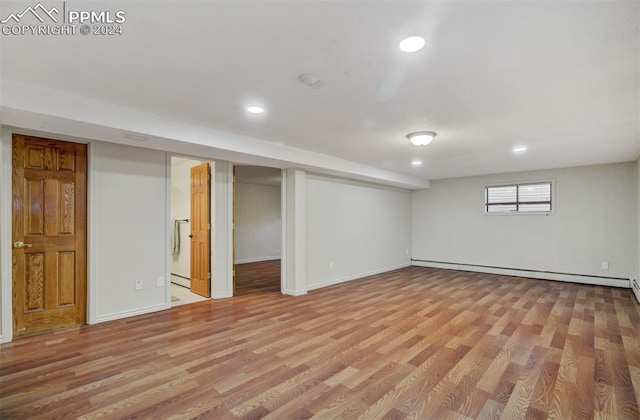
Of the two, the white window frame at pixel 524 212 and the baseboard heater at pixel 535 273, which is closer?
the baseboard heater at pixel 535 273

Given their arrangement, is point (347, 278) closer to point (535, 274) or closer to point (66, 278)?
point (535, 274)

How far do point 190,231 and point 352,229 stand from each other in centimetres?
313

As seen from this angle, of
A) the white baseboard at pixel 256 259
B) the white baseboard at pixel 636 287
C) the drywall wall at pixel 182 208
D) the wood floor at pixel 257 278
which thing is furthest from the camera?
the white baseboard at pixel 256 259

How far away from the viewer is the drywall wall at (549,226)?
219 inches

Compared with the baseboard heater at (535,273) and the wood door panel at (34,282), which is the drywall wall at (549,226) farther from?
the wood door panel at (34,282)

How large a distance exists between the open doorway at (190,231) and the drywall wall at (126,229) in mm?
699

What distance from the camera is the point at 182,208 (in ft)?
19.7

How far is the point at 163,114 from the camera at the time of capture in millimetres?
3146

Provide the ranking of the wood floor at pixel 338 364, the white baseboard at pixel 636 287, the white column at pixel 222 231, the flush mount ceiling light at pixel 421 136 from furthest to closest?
the white column at pixel 222 231, the white baseboard at pixel 636 287, the flush mount ceiling light at pixel 421 136, the wood floor at pixel 338 364

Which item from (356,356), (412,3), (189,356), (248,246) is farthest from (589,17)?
(248,246)

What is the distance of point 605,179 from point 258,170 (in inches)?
275

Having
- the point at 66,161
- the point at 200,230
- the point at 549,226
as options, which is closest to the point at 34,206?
the point at 66,161

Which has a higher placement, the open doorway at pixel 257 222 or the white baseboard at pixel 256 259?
the open doorway at pixel 257 222

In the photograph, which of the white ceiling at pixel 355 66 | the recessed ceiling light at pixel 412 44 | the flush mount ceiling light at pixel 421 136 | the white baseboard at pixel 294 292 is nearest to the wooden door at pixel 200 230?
the white baseboard at pixel 294 292
